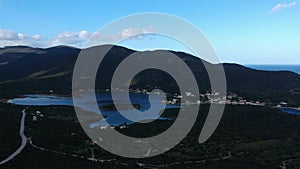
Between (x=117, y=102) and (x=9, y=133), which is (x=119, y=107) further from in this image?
(x=9, y=133)

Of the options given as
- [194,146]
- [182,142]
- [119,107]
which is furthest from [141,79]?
[194,146]

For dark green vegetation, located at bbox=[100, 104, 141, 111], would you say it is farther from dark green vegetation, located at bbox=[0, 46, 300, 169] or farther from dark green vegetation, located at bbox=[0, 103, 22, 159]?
dark green vegetation, located at bbox=[0, 103, 22, 159]

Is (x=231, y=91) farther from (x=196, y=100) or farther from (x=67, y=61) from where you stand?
(x=67, y=61)

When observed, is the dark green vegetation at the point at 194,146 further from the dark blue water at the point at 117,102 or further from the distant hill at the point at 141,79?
the distant hill at the point at 141,79

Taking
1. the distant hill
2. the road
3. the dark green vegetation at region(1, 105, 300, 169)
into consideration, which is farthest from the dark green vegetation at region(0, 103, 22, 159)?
the distant hill

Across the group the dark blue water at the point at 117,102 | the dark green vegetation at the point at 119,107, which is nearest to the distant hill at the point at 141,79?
the dark blue water at the point at 117,102

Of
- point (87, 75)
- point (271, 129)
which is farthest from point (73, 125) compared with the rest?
point (87, 75)
